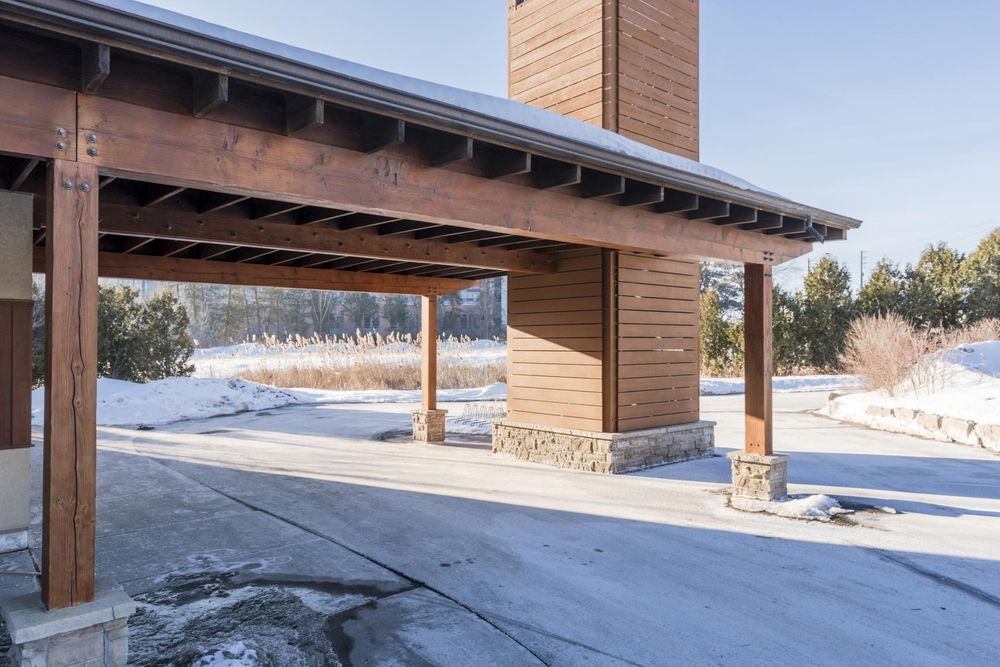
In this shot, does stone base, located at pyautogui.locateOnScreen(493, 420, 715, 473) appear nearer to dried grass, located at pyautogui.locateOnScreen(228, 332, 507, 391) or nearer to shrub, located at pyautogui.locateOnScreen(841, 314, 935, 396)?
shrub, located at pyautogui.locateOnScreen(841, 314, 935, 396)

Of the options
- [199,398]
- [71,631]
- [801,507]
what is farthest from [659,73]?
[199,398]

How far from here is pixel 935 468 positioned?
28.3 feet

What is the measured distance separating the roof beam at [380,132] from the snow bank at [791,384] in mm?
16914

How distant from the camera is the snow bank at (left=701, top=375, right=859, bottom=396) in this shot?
1927 centimetres

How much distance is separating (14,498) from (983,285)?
88.5 feet

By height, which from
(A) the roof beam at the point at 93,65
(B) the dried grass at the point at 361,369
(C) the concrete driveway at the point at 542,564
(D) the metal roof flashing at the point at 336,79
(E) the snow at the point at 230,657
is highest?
(D) the metal roof flashing at the point at 336,79

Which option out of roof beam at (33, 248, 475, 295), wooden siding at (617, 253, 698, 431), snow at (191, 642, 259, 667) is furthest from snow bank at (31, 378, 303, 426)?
snow at (191, 642, 259, 667)

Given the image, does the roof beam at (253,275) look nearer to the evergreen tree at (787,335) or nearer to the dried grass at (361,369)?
the dried grass at (361,369)

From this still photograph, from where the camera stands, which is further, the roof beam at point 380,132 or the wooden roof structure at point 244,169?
the roof beam at point 380,132

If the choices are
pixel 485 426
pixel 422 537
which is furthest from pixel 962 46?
pixel 422 537

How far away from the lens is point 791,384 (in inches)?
796

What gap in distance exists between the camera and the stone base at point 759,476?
6.64 meters

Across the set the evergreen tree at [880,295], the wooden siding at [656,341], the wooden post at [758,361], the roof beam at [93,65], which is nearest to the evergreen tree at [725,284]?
the evergreen tree at [880,295]

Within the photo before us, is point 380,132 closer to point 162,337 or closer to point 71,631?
point 71,631
